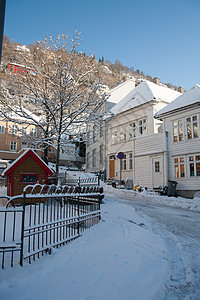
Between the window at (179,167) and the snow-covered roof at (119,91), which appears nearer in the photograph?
the window at (179,167)

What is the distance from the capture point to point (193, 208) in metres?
10.9

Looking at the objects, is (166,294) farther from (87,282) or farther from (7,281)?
(7,281)

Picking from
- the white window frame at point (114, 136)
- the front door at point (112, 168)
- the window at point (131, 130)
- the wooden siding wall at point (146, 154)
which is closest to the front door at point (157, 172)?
the wooden siding wall at point (146, 154)

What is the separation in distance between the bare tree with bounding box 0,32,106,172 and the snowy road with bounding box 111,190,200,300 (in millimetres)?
6377

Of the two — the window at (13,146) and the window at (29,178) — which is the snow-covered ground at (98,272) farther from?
the window at (13,146)

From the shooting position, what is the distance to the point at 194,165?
15.6 metres

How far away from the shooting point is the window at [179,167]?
1641 cm

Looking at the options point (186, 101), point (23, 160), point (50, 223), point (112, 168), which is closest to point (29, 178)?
point (23, 160)

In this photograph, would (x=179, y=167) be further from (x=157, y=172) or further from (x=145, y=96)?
(x=145, y=96)

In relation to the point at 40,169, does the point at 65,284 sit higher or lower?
lower

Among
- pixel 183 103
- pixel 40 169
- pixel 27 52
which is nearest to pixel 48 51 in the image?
pixel 27 52

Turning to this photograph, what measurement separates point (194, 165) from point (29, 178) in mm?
11595

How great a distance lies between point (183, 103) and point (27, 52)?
38.6ft

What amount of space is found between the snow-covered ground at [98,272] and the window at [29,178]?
232 inches
